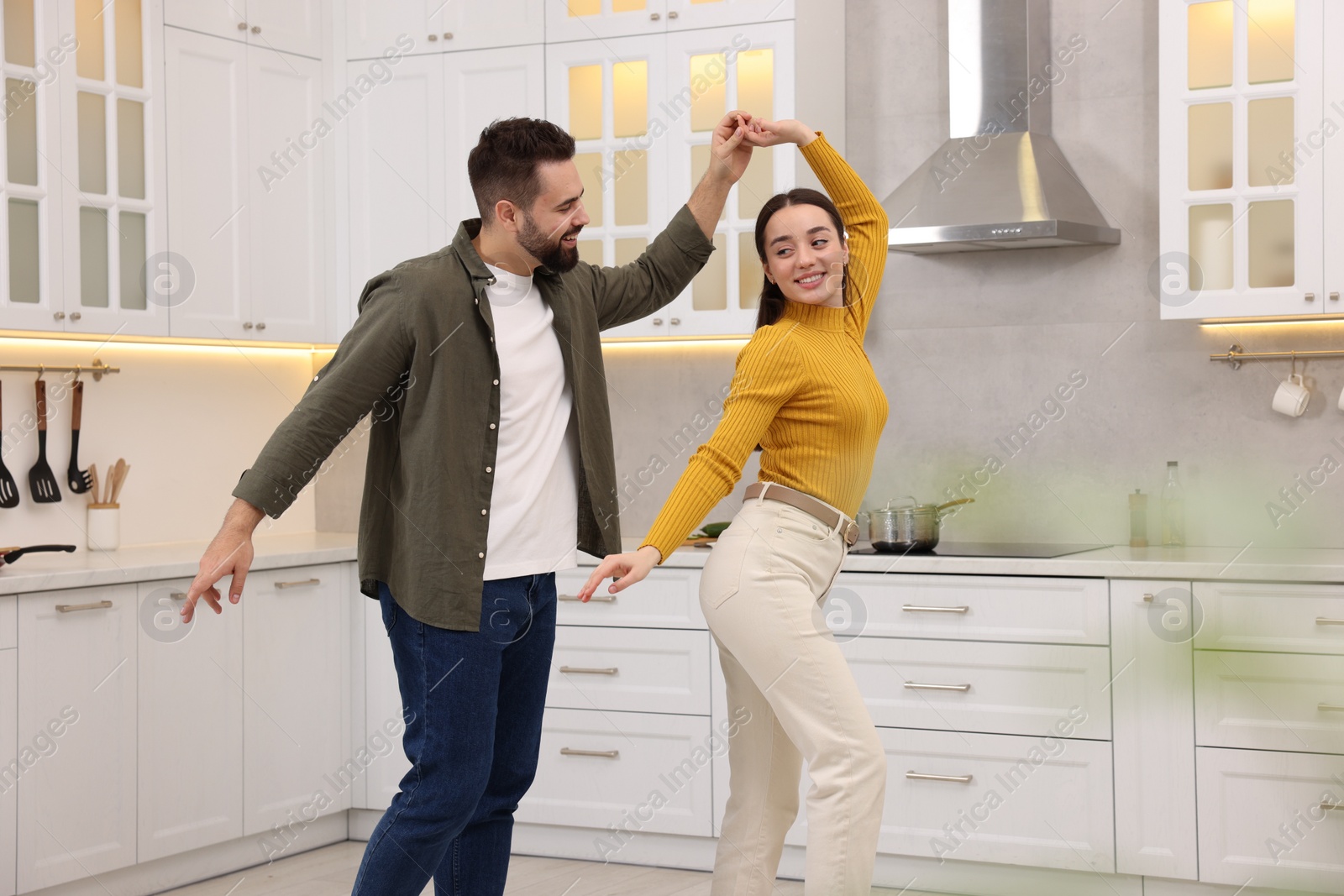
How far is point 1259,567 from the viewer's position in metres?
0.36

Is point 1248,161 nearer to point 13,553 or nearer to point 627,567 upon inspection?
point 627,567

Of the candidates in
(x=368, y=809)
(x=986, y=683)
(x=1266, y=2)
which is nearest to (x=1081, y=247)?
(x=1266, y=2)

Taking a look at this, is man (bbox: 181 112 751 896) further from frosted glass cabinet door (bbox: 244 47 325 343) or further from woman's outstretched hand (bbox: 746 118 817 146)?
frosted glass cabinet door (bbox: 244 47 325 343)

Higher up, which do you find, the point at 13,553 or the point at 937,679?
the point at 13,553

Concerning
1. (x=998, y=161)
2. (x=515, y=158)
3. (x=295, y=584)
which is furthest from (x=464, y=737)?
(x=998, y=161)

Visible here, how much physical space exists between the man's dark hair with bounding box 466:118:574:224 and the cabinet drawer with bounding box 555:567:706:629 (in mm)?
1428

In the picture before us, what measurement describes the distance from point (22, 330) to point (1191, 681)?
317cm

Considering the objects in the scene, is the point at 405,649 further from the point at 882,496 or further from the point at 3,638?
the point at 882,496

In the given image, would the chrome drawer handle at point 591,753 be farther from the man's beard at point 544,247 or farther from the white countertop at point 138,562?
the man's beard at point 544,247

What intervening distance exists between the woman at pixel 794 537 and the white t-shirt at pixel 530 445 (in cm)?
27

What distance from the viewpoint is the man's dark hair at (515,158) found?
1863 millimetres

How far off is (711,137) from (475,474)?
1.84 meters

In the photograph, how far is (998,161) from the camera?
330 cm

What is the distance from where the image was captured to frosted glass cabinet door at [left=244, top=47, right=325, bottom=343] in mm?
3529
